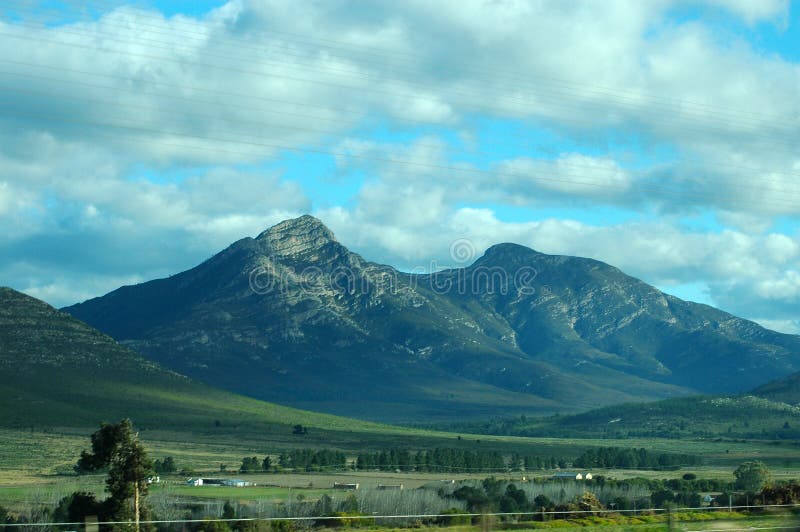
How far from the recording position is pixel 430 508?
55.1 m

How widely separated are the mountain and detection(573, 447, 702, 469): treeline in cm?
5520

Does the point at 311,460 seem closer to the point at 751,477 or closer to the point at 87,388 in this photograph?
the point at 751,477

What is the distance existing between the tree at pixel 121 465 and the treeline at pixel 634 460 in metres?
83.0

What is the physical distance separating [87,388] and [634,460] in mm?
79663

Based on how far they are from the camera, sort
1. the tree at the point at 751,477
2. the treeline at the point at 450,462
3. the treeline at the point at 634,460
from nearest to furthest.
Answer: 1. the tree at the point at 751,477
2. the treeline at the point at 450,462
3. the treeline at the point at 634,460

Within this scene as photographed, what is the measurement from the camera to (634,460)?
120500mm

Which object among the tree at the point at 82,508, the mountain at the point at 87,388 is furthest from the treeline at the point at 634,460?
the tree at the point at 82,508

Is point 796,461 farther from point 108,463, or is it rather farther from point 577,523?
point 108,463

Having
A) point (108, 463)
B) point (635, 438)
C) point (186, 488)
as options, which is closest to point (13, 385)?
point (186, 488)

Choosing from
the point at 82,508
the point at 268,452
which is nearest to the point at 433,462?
the point at 268,452

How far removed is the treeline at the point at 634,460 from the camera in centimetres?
11769

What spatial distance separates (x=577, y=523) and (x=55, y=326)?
15231 cm

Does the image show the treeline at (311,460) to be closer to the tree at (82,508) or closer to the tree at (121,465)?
the tree at (82,508)

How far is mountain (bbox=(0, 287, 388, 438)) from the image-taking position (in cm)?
14075
